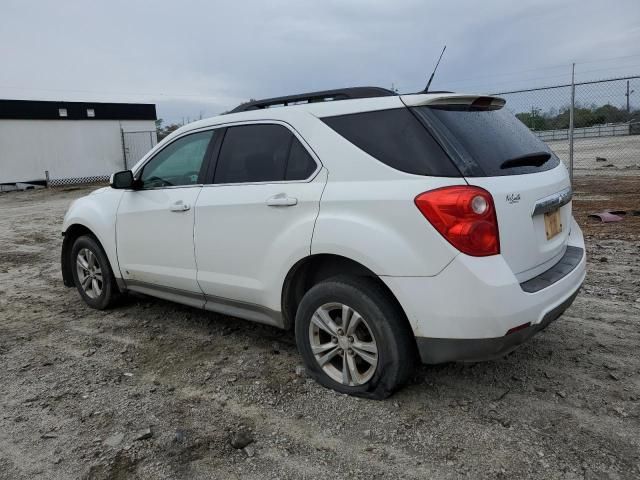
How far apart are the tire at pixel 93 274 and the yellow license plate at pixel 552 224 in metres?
3.77

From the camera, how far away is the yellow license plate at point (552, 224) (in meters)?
3.11

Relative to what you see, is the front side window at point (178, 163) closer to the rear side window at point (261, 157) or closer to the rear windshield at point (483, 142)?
the rear side window at point (261, 157)

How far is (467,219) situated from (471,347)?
67 centimetres

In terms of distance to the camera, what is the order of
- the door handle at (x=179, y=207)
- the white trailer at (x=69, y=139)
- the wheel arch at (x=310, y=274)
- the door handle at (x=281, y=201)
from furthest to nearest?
the white trailer at (x=69, y=139) < the door handle at (x=179, y=207) < the door handle at (x=281, y=201) < the wheel arch at (x=310, y=274)

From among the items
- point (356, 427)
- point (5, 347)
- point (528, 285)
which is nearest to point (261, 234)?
point (356, 427)

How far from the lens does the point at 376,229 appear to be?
2926mm

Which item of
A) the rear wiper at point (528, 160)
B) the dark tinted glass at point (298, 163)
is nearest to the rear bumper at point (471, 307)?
the rear wiper at point (528, 160)

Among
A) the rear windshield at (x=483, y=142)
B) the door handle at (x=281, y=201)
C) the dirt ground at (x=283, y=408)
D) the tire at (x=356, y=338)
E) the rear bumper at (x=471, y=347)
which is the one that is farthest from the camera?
the door handle at (x=281, y=201)

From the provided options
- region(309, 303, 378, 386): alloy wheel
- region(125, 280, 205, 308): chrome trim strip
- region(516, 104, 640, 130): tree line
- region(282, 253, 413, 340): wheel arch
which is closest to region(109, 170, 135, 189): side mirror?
region(125, 280, 205, 308): chrome trim strip

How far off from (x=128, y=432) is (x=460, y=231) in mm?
2123

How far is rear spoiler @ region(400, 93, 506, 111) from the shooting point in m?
3.02

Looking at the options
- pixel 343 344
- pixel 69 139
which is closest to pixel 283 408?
pixel 343 344

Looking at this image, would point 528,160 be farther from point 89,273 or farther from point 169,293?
point 89,273

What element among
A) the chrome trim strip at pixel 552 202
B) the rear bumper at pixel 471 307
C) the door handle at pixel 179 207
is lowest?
the rear bumper at pixel 471 307
